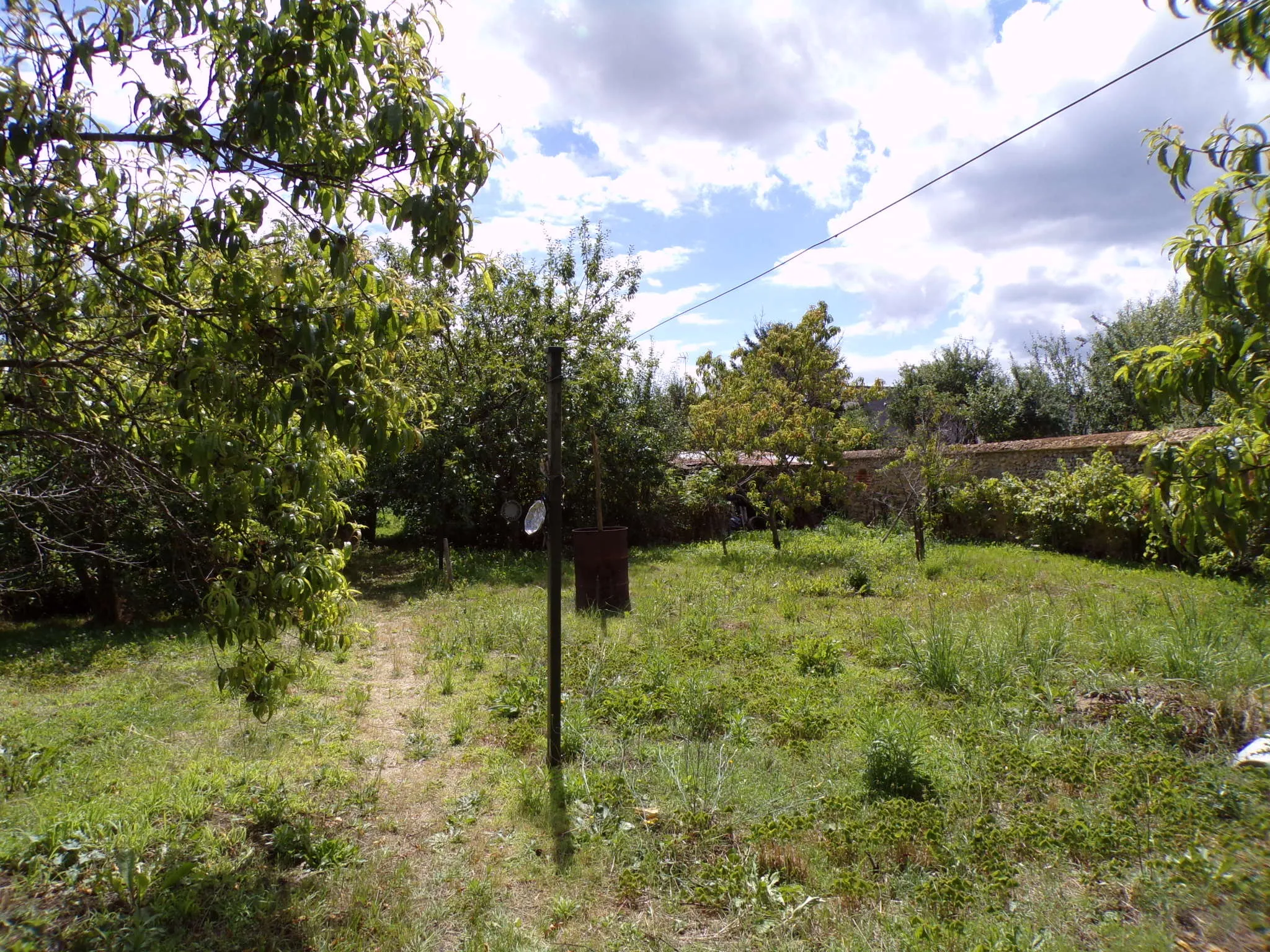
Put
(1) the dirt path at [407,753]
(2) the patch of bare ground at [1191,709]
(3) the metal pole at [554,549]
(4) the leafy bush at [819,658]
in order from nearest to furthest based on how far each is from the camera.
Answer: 1. (1) the dirt path at [407,753]
2. (2) the patch of bare ground at [1191,709]
3. (3) the metal pole at [554,549]
4. (4) the leafy bush at [819,658]

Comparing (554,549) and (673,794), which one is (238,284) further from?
(673,794)

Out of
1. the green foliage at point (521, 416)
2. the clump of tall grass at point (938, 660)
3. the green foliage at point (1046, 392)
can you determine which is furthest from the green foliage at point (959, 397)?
the clump of tall grass at point (938, 660)

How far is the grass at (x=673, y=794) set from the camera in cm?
307

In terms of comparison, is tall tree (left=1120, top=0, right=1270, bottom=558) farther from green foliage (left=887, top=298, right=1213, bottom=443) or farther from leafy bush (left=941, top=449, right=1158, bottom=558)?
green foliage (left=887, top=298, right=1213, bottom=443)

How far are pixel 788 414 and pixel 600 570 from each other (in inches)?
255

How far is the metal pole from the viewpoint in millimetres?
4613

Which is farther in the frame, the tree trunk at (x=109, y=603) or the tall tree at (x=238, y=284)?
the tree trunk at (x=109, y=603)

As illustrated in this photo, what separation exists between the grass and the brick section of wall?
18.2ft

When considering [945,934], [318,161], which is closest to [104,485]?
[318,161]

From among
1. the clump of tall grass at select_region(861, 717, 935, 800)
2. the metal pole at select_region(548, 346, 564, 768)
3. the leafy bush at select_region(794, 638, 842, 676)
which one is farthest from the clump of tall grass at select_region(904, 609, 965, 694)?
the metal pole at select_region(548, 346, 564, 768)

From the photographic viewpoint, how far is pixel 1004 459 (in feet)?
48.3

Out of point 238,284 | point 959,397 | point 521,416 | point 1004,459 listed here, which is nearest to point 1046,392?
point 959,397

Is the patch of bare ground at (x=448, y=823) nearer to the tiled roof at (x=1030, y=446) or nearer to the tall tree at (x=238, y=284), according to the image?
the tall tree at (x=238, y=284)

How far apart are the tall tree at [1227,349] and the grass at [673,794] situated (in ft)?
4.96
